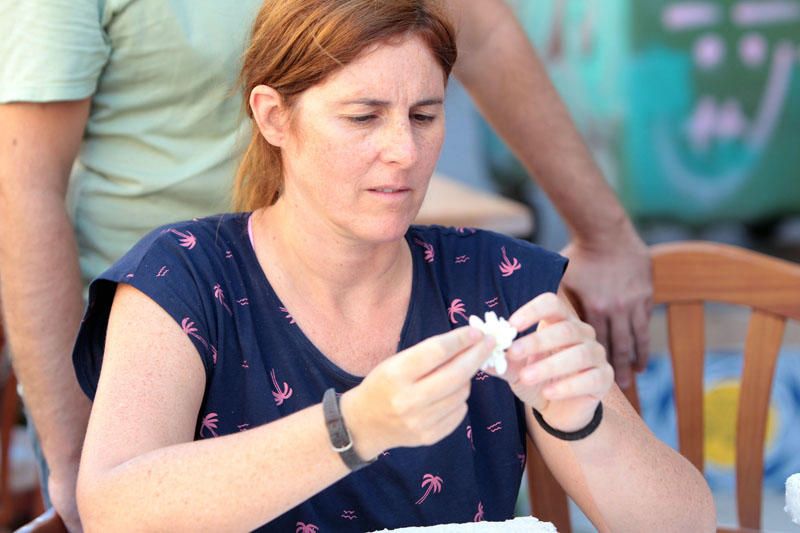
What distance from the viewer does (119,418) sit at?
1648mm

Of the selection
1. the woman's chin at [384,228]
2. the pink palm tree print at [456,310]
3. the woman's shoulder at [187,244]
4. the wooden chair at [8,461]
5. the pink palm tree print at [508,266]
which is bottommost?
the wooden chair at [8,461]

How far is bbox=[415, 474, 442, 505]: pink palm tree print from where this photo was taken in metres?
1.85

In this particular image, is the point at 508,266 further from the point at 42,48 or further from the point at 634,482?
the point at 42,48

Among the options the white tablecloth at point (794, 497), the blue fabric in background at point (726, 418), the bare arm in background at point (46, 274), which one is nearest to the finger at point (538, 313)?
the white tablecloth at point (794, 497)

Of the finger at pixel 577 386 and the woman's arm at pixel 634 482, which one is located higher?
the finger at pixel 577 386

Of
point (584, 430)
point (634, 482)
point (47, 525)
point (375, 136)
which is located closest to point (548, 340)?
point (584, 430)

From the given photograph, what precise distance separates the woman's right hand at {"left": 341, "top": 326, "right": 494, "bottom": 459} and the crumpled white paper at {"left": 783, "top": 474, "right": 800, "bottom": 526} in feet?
1.37

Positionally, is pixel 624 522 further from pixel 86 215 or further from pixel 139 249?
pixel 86 215

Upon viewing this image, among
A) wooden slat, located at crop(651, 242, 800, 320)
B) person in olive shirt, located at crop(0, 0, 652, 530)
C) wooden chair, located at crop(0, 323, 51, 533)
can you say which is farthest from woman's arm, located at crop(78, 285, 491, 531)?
wooden chair, located at crop(0, 323, 51, 533)

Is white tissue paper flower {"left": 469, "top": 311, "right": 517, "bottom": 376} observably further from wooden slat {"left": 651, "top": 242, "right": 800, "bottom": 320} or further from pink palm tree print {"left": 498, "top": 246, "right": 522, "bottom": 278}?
wooden slat {"left": 651, "top": 242, "right": 800, "bottom": 320}

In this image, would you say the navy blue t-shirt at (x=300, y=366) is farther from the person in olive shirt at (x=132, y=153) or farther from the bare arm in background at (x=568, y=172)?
the bare arm in background at (x=568, y=172)

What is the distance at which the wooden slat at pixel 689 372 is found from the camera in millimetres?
2316

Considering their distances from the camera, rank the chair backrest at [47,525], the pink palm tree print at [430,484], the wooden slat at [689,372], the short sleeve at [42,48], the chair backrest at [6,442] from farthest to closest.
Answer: the chair backrest at [6,442] < the wooden slat at [689,372] < the short sleeve at [42,48] < the pink palm tree print at [430,484] < the chair backrest at [47,525]

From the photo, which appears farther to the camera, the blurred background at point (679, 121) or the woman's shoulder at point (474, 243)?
the blurred background at point (679, 121)
